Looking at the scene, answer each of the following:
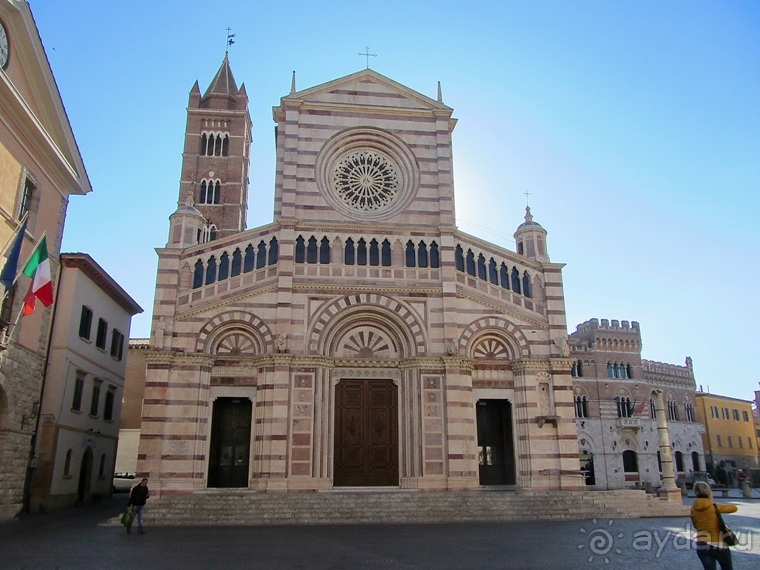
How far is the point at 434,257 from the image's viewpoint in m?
27.2

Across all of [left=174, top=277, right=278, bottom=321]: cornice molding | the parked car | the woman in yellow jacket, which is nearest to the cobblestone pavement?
the woman in yellow jacket

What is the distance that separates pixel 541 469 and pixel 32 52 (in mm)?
23766

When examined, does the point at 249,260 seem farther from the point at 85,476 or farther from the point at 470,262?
the point at 85,476

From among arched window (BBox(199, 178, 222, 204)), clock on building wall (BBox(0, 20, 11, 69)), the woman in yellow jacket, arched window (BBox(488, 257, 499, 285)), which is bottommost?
the woman in yellow jacket

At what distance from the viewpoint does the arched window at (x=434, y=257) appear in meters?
27.1

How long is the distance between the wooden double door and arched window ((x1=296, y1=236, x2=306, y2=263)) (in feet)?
17.9

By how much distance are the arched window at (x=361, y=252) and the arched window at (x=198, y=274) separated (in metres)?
6.58

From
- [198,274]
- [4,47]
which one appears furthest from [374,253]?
[4,47]

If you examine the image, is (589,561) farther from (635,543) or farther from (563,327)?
(563,327)

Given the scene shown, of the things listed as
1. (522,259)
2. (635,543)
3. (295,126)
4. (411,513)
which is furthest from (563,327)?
(295,126)

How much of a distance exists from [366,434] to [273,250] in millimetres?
8669

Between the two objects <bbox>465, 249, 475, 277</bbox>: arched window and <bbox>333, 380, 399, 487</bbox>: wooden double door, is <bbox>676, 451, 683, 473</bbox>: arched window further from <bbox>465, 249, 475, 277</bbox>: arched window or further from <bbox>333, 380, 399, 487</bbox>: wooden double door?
<bbox>333, 380, 399, 487</bbox>: wooden double door

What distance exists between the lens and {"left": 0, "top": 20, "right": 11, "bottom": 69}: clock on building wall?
18.5 metres

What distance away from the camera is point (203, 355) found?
24562 millimetres
